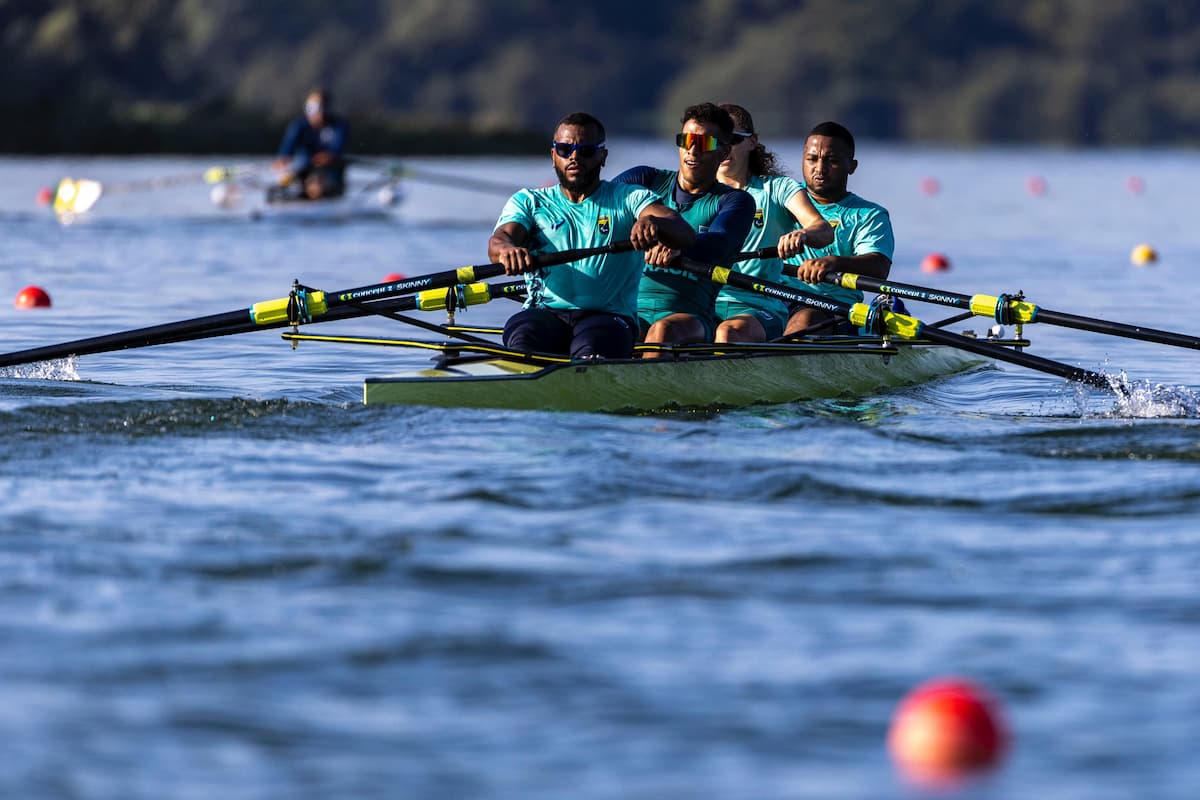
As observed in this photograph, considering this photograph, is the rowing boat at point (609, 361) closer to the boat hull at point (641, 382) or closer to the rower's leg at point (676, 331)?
the boat hull at point (641, 382)

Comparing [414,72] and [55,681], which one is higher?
[414,72]

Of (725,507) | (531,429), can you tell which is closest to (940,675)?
(725,507)

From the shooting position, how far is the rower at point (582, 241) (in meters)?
9.62

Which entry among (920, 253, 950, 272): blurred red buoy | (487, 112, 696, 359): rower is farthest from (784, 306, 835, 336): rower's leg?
(920, 253, 950, 272): blurred red buoy

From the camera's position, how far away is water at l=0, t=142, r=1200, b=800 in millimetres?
4742

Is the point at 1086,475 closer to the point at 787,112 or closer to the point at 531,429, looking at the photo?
the point at 531,429

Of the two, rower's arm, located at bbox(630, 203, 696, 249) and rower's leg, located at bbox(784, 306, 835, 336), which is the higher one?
rower's arm, located at bbox(630, 203, 696, 249)

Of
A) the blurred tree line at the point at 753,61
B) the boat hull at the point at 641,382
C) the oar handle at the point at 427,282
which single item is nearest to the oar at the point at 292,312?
the oar handle at the point at 427,282

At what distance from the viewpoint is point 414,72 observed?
4114 inches

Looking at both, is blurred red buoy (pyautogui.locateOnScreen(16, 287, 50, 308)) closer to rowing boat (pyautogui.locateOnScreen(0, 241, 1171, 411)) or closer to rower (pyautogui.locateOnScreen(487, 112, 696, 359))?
rowing boat (pyautogui.locateOnScreen(0, 241, 1171, 411))

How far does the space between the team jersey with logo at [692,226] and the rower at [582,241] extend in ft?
1.56

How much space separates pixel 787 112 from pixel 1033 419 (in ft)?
298

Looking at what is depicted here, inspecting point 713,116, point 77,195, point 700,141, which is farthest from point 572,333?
point 77,195

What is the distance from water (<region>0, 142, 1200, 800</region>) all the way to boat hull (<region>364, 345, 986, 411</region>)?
140 mm
